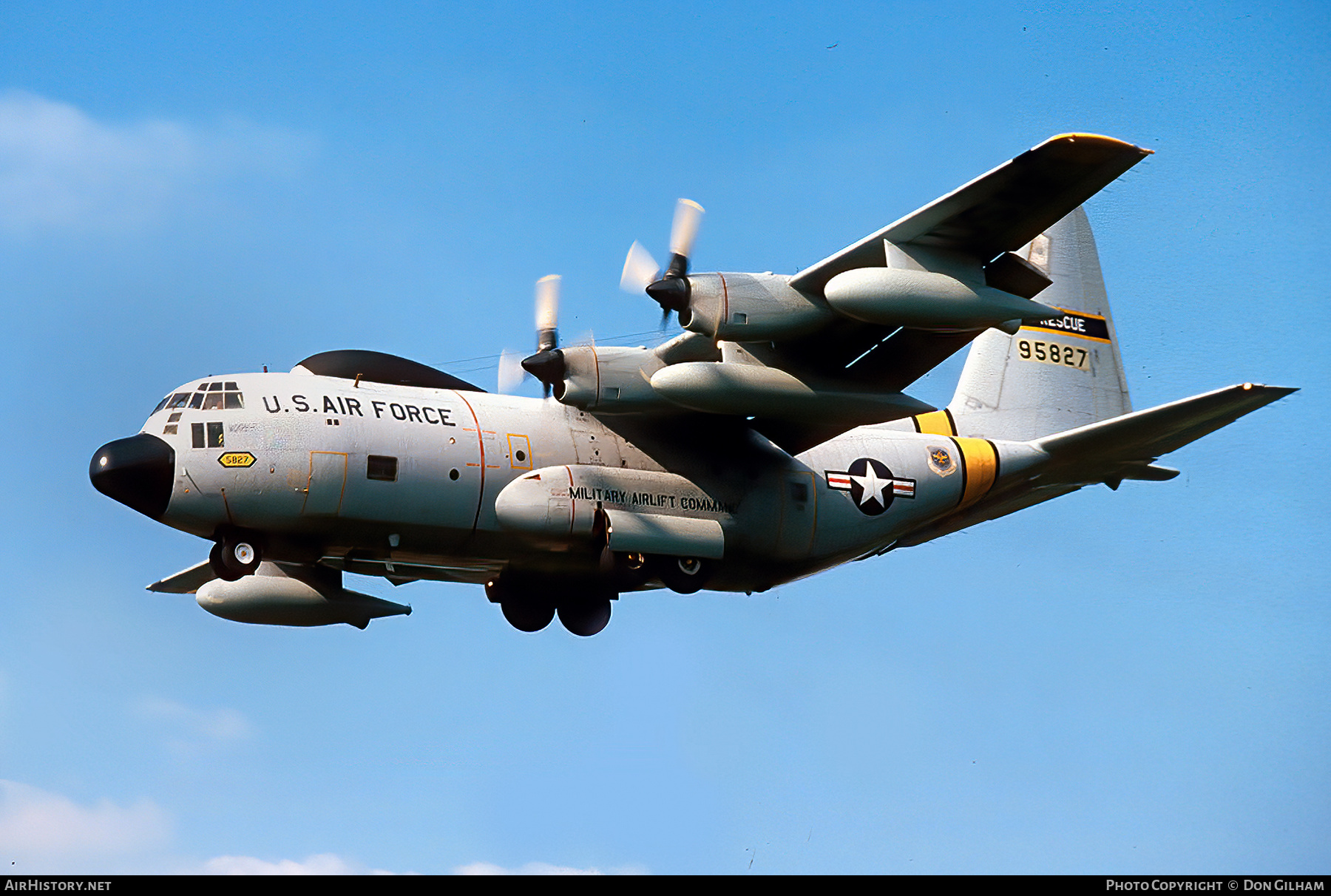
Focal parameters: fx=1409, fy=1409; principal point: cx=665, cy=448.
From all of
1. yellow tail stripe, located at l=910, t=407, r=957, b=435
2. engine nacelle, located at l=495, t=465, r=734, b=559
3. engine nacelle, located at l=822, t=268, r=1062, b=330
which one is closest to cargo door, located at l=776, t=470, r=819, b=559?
engine nacelle, located at l=495, t=465, r=734, b=559

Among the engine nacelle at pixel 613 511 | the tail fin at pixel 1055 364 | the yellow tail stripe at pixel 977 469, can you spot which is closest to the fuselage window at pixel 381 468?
the engine nacelle at pixel 613 511

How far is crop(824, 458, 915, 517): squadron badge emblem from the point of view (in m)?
18.3

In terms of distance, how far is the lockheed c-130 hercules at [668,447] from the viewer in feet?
50.8

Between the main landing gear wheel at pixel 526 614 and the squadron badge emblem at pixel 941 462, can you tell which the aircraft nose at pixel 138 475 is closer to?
the main landing gear wheel at pixel 526 614

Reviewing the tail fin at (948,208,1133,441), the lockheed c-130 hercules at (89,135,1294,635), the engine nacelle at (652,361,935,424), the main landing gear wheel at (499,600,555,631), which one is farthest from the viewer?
the tail fin at (948,208,1133,441)

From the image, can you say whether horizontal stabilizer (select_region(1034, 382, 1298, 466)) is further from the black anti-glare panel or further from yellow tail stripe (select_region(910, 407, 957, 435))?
the black anti-glare panel

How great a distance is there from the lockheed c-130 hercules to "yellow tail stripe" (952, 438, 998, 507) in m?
0.03

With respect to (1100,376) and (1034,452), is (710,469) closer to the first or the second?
(1034,452)

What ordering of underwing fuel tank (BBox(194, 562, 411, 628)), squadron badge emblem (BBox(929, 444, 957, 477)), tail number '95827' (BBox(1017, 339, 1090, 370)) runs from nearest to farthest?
1. underwing fuel tank (BBox(194, 562, 411, 628))
2. squadron badge emblem (BBox(929, 444, 957, 477))
3. tail number '95827' (BBox(1017, 339, 1090, 370))

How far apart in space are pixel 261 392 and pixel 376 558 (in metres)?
2.41

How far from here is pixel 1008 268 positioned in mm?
15922

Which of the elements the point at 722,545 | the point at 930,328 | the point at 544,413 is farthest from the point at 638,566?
the point at 930,328

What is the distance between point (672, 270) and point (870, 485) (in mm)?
4357

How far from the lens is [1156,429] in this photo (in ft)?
57.4
